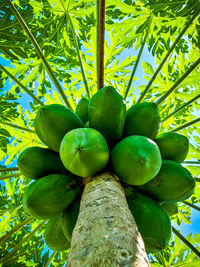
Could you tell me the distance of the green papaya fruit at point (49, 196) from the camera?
58.4 inches

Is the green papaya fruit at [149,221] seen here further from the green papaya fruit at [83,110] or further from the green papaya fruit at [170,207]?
the green papaya fruit at [83,110]

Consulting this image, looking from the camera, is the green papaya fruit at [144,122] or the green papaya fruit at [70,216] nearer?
the green papaya fruit at [70,216]

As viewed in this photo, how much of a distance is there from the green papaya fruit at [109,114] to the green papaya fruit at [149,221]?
16.9 inches

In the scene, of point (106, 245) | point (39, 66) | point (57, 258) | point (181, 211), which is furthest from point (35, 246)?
point (106, 245)

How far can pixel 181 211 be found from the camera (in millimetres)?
3846

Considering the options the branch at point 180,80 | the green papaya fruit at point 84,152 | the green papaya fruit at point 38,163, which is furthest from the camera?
the branch at point 180,80

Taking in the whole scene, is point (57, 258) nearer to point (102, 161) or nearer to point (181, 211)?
point (181, 211)

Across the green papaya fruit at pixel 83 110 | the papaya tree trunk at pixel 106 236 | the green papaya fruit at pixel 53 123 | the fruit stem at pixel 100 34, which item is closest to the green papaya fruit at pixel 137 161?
the papaya tree trunk at pixel 106 236

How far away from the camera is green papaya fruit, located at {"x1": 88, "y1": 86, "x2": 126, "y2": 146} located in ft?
5.47

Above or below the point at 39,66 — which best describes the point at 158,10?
above

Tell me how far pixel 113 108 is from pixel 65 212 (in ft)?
2.64

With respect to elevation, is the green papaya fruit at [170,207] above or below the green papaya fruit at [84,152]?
below

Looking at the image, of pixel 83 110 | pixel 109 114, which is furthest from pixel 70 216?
pixel 83 110

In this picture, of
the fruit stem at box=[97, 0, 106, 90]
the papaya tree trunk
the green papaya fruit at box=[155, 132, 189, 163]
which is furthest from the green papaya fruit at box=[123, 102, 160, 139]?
the fruit stem at box=[97, 0, 106, 90]
